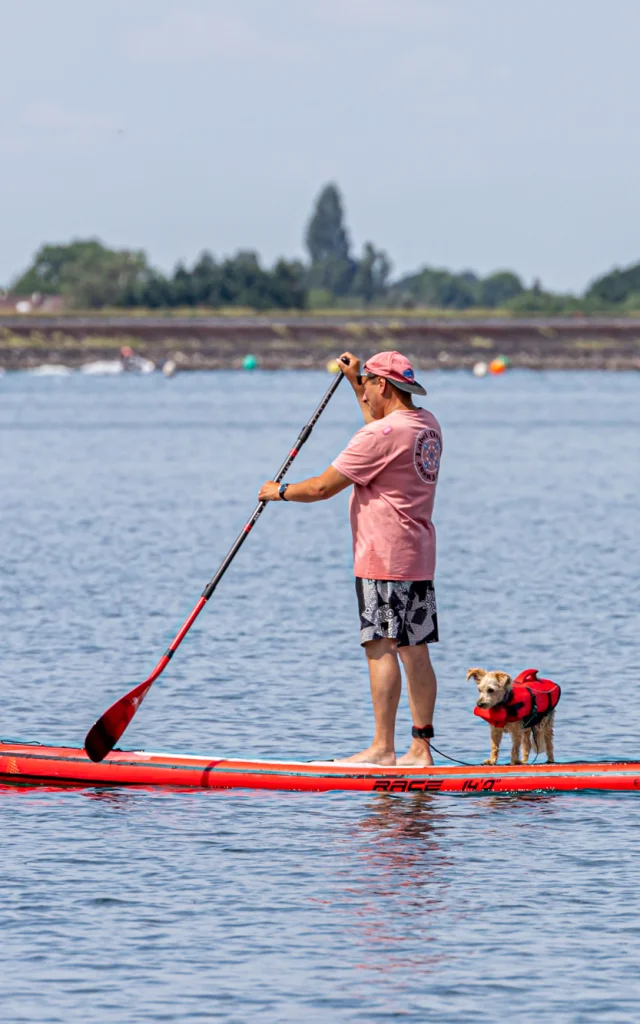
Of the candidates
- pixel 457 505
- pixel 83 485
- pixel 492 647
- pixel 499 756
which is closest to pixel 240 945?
pixel 499 756

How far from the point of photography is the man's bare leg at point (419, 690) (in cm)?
1223

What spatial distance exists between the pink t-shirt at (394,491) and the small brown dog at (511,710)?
2.72 ft

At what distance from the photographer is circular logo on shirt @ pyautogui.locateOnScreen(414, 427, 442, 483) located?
11906 mm

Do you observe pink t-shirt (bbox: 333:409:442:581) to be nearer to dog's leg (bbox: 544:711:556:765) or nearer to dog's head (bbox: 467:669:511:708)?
dog's head (bbox: 467:669:511:708)

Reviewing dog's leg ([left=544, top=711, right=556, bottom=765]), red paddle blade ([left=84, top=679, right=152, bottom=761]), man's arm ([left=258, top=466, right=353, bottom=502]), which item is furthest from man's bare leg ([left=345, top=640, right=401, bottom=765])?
red paddle blade ([left=84, top=679, right=152, bottom=761])

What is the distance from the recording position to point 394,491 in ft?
39.3

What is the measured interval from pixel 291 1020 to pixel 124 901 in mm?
2038

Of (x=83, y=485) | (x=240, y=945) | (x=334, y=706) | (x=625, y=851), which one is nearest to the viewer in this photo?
(x=240, y=945)

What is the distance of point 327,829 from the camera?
1181 centimetres

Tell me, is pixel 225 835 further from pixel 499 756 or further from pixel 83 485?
pixel 83 485

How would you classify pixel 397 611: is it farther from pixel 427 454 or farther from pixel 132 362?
pixel 132 362

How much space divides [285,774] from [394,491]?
197 cm

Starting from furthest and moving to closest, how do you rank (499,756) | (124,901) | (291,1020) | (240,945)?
(499,756), (124,901), (240,945), (291,1020)

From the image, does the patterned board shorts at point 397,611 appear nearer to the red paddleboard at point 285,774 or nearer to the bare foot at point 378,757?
the bare foot at point 378,757
